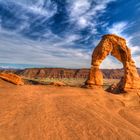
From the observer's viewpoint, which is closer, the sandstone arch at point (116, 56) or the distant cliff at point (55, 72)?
the sandstone arch at point (116, 56)

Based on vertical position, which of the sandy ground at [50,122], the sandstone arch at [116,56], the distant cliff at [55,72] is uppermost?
the sandstone arch at [116,56]

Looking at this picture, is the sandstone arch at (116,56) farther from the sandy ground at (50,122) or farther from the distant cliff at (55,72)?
the distant cliff at (55,72)

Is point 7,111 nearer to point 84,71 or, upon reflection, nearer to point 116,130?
point 116,130

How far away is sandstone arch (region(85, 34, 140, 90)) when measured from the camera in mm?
26442

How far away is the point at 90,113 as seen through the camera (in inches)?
500

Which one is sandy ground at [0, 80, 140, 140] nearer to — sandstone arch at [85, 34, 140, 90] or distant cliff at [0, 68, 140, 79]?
sandstone arch at [85, 34, 140, 90]

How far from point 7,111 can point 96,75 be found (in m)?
16.4

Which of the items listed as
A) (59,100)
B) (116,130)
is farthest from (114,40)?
(116,130)

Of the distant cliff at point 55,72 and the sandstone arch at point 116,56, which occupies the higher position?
the sandstone arch at point 116,56

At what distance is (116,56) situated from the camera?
2836 cm

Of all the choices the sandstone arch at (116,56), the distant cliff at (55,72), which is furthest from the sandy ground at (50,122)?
the distant cliff at (55,72)

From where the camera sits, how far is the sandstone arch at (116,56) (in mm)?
26442

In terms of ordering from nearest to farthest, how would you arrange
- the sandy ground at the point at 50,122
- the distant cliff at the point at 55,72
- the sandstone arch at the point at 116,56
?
the sandy ground at the point at 50,122 < the sandstone arch at the point at 116,56 < the distant cliff at the point at 55,72

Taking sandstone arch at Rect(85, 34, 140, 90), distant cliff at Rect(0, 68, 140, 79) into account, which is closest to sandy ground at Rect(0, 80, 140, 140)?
sandstone arch at Rect(85, 34, 140, 90)
